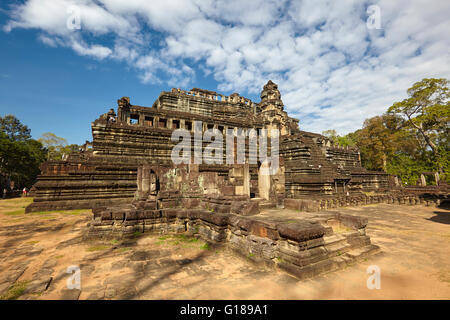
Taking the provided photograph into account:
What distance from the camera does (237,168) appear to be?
30.1 feet

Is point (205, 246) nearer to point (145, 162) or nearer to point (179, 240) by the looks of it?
point (179, 240)

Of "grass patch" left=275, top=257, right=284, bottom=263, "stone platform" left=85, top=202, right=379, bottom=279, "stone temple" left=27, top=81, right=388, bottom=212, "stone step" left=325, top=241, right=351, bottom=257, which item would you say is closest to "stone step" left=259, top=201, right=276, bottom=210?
"stone temple" left=27, top=81, right=388, bottom=212

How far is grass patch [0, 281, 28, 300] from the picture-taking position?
292 cm

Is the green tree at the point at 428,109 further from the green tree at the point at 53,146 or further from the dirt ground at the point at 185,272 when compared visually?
the green tree at the point at 53,146

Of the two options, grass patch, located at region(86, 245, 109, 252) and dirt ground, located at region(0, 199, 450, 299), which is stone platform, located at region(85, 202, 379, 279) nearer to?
dirt ground, located at region(0, 199, 450, 299)

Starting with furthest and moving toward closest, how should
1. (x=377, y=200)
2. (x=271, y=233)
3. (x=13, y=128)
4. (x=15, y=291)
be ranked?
(x=13, y=128), (x=377, y=200), (x=271, y=233), (x=15, y=291)

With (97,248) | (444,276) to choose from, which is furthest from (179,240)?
(444,276)

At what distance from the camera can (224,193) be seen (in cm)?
796

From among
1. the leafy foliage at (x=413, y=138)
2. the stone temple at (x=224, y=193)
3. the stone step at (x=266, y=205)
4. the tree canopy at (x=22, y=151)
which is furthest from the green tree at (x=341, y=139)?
the tree canopy at (x=22, y=151)

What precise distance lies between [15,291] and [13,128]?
180ft

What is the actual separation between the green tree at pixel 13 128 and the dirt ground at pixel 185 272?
49.4 m

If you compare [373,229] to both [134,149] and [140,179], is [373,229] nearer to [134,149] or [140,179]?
[140,179]

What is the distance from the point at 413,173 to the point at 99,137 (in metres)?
30.6
